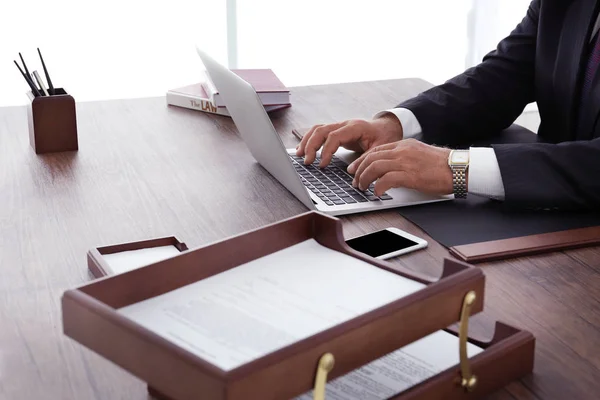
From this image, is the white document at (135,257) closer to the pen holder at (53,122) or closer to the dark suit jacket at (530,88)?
the pen holder at (53,122)

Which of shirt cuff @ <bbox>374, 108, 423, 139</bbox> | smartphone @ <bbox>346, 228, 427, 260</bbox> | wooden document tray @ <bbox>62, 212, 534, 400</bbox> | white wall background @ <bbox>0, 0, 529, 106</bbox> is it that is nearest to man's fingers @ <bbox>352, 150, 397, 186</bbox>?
smartphone @ <bbox>346, 228, 427, 260</bbox>

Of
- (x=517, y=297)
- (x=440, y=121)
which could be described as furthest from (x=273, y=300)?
(x=440, y=121)

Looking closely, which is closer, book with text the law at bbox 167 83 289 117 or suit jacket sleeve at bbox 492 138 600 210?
suit jacket sleeve at bbox 492 138 600 210

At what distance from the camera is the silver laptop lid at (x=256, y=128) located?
1.55 m

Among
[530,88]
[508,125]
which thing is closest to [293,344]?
[508,125]

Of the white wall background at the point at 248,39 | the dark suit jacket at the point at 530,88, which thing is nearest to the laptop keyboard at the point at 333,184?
the dark suit jacket at the point at 530,88

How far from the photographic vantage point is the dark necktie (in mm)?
1987

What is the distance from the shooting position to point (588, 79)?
2.02 m

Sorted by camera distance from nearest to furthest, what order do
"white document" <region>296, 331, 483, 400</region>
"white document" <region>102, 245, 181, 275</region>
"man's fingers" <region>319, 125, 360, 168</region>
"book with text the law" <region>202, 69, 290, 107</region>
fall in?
"white document" <region>296, 331, 483, 400</region>, "white document" <region>102, 245, 181, 275</region>, "man's fingers" <region>319, 125, 360, 168</region>, "book with text the law" <region>202, 69, 290, 107</region>

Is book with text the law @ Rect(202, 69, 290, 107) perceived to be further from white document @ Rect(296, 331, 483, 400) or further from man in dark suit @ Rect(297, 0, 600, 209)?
white document @ Rect(296, 331, 483, 400)

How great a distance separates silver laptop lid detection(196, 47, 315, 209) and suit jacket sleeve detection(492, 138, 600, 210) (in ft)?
1.19

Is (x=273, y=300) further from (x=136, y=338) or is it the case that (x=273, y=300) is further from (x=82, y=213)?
(x=82, y=213)

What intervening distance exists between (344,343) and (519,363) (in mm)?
316

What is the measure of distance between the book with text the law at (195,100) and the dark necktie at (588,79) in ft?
2.34
